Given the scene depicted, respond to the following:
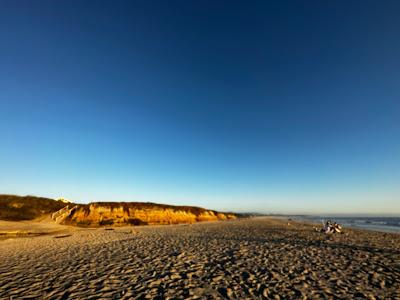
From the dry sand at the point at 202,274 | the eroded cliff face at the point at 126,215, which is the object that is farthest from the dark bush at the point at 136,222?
the dry sand at the point at 202,274

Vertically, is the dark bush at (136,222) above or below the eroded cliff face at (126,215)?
below

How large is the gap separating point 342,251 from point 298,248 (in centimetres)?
249

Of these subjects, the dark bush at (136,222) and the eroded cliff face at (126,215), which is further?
the dark bush at (136,222)

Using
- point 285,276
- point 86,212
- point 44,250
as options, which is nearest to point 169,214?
point 86,212

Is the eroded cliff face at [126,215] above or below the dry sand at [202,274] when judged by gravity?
above

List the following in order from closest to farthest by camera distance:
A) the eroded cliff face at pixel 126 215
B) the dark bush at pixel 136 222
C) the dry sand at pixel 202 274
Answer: the dry sand at pixel 202 274 < the eroded cliff face at pixel 126 215 < the dark bush at pixel 136 222

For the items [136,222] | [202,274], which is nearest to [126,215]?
[136,222]

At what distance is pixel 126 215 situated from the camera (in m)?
41.5

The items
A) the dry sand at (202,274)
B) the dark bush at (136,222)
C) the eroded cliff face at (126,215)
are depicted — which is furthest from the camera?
the dark bush at (136,222)

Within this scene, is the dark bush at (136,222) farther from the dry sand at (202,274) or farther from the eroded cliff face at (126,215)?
the dry sand at (202,274)

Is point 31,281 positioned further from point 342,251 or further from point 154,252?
point 342,251

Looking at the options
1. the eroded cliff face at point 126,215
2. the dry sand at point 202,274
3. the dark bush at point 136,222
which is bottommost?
the dry sand at point 202,274

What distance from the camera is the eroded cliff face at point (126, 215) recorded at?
36.5 m

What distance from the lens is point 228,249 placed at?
46.8ft
